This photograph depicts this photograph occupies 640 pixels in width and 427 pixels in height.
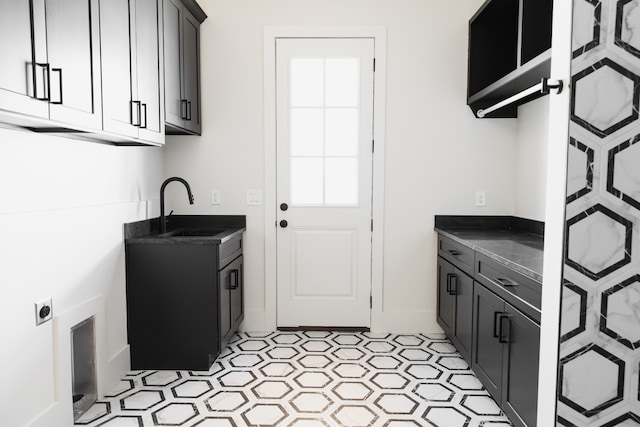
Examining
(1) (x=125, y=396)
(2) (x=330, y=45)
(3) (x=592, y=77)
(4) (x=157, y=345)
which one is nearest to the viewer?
(3) (x=592, y=77)

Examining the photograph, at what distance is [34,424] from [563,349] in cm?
208

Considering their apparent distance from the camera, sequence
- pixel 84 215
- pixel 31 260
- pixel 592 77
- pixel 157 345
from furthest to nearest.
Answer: pixel 157 345
pixel 84 215
pixel 31 260
pixel 592 77

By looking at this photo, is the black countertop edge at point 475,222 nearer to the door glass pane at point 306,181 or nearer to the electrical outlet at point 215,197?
the door glass pane at point 306,181

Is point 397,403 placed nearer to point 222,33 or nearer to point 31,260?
point 31,260

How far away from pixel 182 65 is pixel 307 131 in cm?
101

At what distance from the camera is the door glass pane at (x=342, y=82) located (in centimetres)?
343

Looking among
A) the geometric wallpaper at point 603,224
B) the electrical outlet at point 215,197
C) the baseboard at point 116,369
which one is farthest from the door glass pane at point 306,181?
the geometric wallpaper at point 603,224

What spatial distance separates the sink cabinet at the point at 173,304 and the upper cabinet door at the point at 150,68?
2.33ft

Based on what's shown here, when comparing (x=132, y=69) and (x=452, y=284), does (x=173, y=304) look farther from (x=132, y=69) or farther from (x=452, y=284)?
(x=452, y=284)

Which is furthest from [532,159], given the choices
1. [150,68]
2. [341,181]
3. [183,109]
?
[150,68]

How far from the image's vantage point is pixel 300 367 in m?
2.88

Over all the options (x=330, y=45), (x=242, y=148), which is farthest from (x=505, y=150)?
(x=242, y=148)

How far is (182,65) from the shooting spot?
3.02 m

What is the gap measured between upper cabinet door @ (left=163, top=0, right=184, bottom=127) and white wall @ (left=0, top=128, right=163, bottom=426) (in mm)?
392
